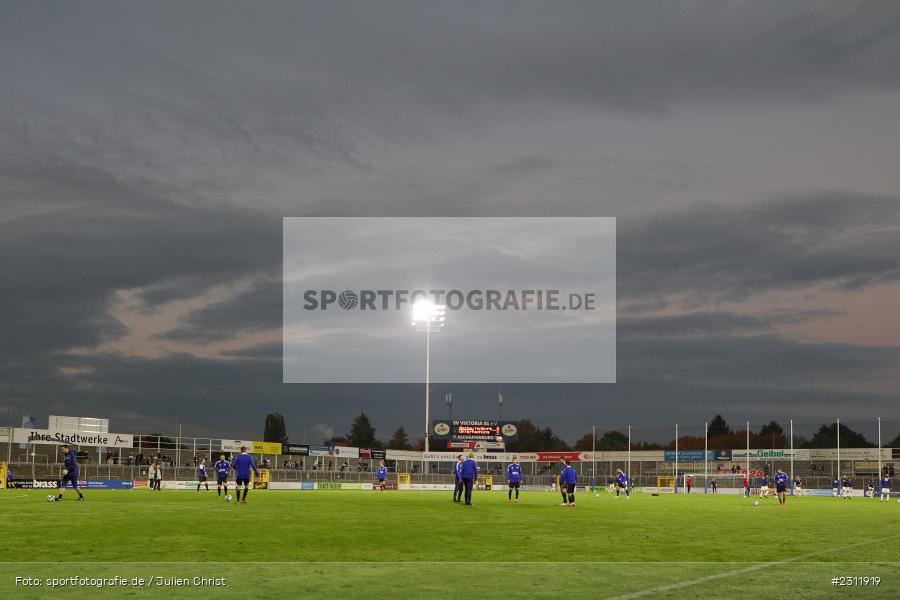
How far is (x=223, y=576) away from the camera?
12.2 m

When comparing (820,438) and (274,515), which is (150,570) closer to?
(274,515)

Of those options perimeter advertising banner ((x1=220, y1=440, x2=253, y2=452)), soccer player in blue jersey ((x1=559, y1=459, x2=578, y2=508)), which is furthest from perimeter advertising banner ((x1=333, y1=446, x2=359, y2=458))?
soccer player in blue jersey ((x1=559, y1=459, x2=578, y2=508))

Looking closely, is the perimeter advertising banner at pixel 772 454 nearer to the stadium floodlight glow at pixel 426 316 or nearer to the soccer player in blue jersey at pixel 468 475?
the stadium floodlight glow at pixel 426 316

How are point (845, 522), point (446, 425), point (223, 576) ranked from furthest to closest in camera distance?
point (446, 425) → point (845, 522) → point (223, 576)

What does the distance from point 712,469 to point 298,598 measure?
336 ft

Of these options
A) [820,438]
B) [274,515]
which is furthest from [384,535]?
[820,438]

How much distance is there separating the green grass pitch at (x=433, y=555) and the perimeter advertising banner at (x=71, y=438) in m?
47.9

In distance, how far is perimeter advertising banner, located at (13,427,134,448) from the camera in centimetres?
6775

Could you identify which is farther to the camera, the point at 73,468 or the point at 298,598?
the point at 73,468

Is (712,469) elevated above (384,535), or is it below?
below

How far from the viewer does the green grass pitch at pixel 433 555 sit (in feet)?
37.8

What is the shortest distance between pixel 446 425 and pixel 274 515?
89260 mm

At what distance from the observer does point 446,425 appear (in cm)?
11312

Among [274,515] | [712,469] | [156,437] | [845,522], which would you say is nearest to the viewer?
[274,515]
